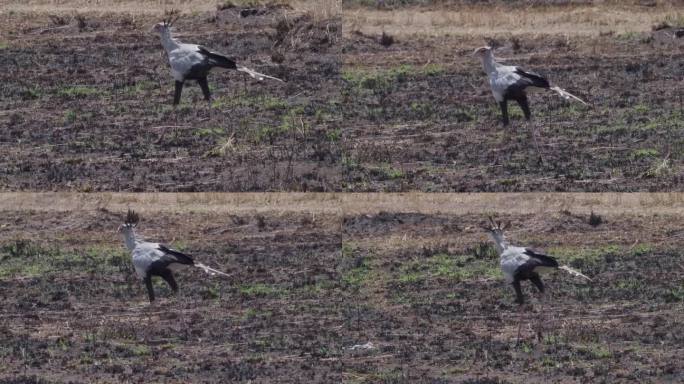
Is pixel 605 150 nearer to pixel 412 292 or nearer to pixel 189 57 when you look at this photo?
pixel 412 292

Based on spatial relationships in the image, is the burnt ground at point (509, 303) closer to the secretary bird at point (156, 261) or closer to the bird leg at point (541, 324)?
the bird leg at point (541, 324)

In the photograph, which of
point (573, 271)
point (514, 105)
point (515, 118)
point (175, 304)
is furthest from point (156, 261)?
point (514, 105)

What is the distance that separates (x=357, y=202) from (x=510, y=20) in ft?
24.5

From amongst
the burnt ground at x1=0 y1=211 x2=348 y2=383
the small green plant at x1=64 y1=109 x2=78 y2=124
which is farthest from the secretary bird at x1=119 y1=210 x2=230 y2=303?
the small green plant at x1=64 y1=109 x2=78 y2=124

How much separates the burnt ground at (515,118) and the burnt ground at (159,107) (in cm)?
67

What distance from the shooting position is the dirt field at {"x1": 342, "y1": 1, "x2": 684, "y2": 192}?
1117 inches

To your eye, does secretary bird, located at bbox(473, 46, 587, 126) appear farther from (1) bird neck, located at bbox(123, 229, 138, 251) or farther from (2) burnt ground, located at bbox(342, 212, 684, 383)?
(1) bird neck, located at bbox(123, 229, 138, 251)

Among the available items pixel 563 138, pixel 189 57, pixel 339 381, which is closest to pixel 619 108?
pixel 563 138

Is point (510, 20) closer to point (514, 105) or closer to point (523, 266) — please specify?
point (514, 105)

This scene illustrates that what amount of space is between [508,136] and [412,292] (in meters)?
4.99

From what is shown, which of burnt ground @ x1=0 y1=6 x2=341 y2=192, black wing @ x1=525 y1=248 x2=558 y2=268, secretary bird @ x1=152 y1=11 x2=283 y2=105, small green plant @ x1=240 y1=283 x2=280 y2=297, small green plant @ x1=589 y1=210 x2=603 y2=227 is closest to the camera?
black wing @ x1=525 y1=248 x2=558 y2=268

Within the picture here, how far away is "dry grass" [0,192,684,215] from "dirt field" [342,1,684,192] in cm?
28

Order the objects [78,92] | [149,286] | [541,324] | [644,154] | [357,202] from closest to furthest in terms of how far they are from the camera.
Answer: [541,324] → [149,286] → [644,154] → [357,202] → [78,92]

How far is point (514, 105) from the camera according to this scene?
30.4m
